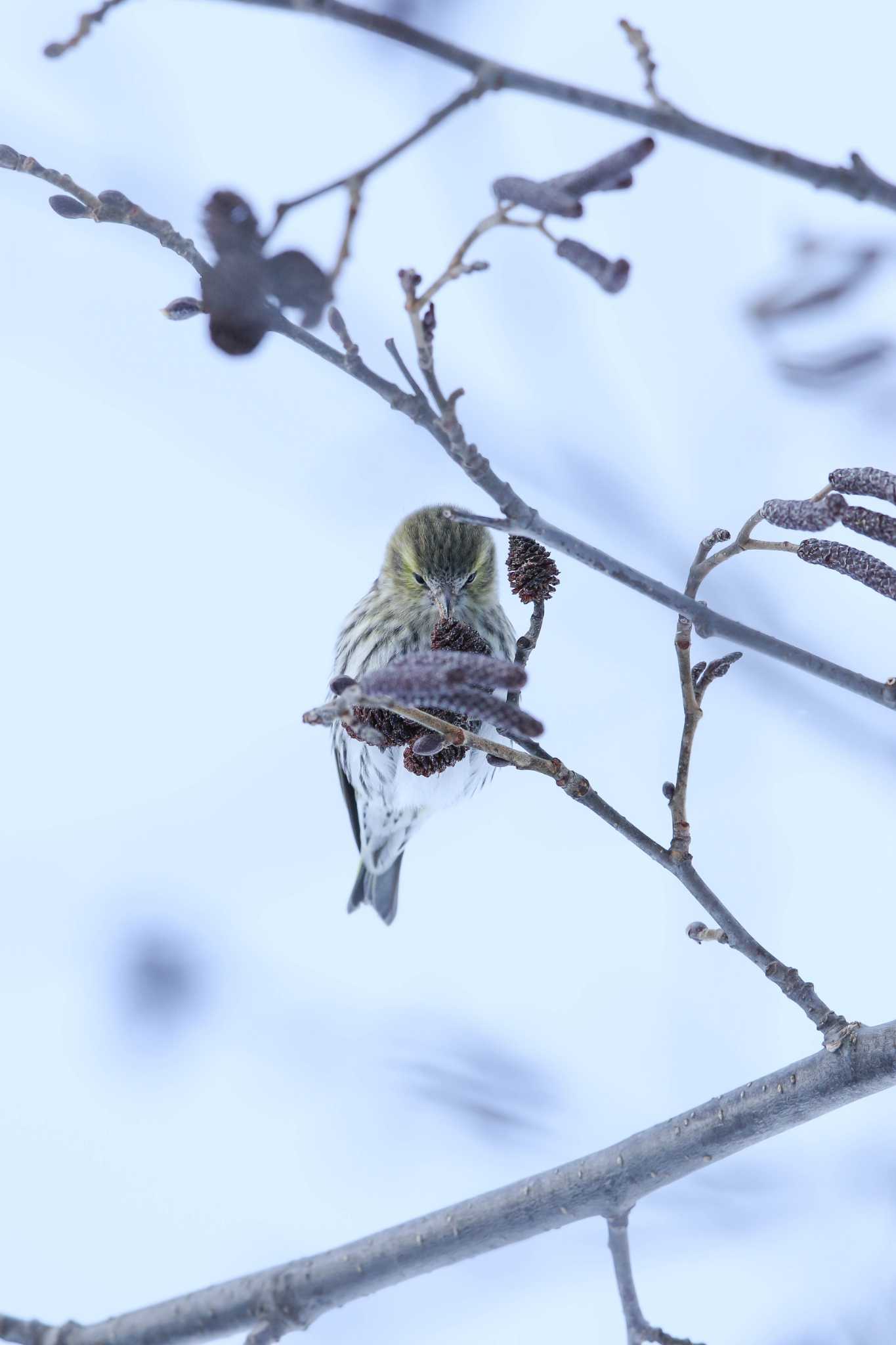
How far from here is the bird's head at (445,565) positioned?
11.3ft

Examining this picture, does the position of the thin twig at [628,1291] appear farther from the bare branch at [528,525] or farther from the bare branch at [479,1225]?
the bare branch at [528,525]

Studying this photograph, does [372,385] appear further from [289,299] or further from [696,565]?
[696,565]

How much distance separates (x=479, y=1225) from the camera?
178 cm

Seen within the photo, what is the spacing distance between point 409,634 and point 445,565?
0.29 meters

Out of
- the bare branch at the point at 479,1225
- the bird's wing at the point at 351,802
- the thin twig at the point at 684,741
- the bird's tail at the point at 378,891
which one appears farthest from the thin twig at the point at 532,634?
the bird's tail at the point at 378,891

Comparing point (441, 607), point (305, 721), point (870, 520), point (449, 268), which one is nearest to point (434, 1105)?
point (441, 607)

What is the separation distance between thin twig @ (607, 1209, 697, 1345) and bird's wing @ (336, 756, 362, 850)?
95.8 inches

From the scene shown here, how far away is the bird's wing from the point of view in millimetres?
4129

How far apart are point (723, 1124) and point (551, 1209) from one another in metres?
0.27

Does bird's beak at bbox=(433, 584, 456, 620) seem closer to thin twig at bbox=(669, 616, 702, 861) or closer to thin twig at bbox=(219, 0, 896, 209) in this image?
thin twig at bbox=(669, 616, 702, 861)

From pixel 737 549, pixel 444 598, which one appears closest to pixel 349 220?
pixel 737 549

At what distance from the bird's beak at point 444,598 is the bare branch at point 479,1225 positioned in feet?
5.86

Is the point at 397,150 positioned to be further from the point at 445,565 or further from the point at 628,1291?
the point at 445,565

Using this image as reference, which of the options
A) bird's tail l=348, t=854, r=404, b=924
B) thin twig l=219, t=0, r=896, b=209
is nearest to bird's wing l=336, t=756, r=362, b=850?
bird's tail l=348, t=854, r=404, b=924
